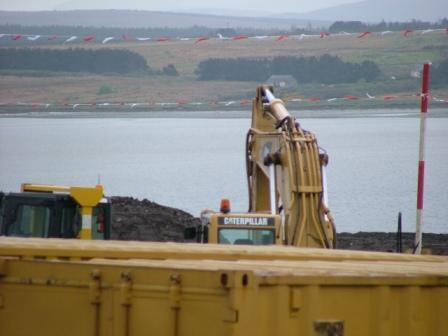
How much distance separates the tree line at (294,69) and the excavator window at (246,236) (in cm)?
7987

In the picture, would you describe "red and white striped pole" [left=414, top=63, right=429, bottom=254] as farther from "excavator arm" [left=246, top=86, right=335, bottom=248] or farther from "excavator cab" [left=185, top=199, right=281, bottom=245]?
"excavator cab" [left=185, top=199, right=281, bottom=245]

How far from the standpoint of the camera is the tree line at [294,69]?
9830 centimetres

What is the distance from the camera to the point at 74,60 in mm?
101625

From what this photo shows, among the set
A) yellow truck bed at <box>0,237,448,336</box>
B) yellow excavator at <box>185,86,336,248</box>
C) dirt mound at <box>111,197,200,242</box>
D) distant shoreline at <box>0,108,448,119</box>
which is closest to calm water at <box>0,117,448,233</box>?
distant shoreline at <box>0,108,448,119</box>

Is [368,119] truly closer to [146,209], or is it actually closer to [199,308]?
[146,209]

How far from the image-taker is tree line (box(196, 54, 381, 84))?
323ft

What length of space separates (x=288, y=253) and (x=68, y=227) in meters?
6.06

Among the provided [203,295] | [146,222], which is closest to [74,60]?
[146,222]

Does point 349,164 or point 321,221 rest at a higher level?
point 349,164

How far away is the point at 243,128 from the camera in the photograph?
336 ft

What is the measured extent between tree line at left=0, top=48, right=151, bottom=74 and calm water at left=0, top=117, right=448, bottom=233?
4.24m

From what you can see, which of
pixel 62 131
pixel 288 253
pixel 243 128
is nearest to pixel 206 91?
pixel 243 128

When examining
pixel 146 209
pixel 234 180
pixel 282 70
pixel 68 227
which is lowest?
pixel 68 227

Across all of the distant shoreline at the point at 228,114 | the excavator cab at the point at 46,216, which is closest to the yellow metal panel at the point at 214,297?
the excavator cab at the point at 46,216
